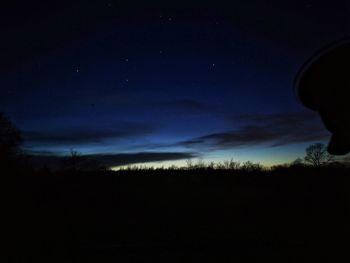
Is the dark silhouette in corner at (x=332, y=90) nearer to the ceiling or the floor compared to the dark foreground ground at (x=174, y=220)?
nearer to the ceiling

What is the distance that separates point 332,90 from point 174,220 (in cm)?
810

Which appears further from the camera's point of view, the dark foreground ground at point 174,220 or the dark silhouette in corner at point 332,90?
the dark foreground ground at point 174,220

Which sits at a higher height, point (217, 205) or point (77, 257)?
point (217, 205)

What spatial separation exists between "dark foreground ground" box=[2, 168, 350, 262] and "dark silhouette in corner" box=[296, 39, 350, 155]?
3.87 meters

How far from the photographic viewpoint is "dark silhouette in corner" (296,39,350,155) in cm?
321

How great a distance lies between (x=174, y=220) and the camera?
412 inches

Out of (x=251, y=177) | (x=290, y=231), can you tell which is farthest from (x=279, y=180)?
(x=290, y=231)

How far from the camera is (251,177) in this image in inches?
839

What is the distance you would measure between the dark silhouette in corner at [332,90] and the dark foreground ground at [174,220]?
387cm

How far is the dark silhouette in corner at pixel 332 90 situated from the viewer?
3.21 metres

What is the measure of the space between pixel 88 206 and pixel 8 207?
300 cm

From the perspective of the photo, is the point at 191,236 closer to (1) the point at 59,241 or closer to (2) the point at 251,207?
(1) the point at 59,241

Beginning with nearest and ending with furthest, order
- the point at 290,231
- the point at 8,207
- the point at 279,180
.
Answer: the point at 290,231 → the point at 8,207 → the point at 279,180

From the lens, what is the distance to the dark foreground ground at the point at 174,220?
22.9 feet
